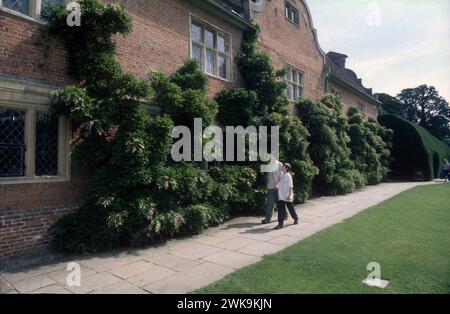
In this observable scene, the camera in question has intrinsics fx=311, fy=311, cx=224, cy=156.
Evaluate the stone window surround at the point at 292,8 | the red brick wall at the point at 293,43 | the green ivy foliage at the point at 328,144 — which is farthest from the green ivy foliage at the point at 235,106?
the stone window surround at the point at 292,8

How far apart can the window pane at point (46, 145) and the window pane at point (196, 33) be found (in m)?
5.30

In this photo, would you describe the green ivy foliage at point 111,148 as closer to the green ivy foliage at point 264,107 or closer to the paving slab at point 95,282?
the paving slab at point 95,282

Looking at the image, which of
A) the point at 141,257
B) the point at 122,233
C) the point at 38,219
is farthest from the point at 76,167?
the point at 141,257

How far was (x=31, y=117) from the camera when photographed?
629cm

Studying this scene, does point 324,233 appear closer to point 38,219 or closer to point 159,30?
point 38,219

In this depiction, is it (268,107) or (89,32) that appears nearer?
(89,32)

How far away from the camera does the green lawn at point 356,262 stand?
433cm

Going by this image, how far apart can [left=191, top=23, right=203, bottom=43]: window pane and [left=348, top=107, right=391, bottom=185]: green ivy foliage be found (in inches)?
482

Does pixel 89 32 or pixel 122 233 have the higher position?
pixel 89 32
